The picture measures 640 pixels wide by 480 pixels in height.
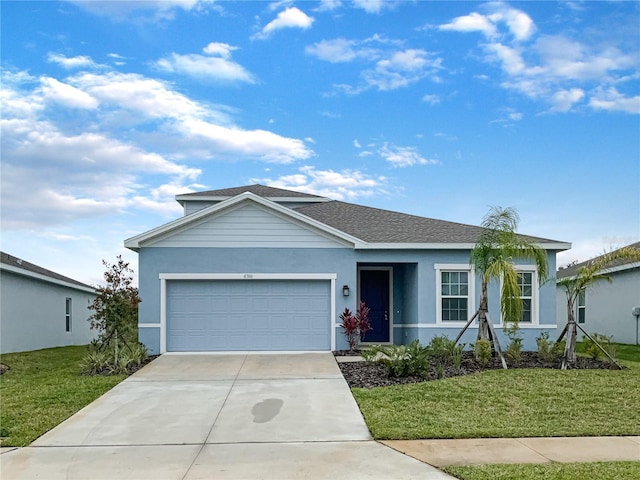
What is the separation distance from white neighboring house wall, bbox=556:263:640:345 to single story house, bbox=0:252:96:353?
1873 cm

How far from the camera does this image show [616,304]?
72.9 ft

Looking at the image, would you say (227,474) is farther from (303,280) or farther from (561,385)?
(303,280)

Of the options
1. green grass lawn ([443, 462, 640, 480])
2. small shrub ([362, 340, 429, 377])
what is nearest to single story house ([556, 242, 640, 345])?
small shrub ([362, 340, 429, 377])

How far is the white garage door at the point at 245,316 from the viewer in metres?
16.4

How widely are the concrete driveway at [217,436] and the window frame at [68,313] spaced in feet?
44.2

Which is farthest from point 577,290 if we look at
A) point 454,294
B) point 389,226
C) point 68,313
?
point 68,313

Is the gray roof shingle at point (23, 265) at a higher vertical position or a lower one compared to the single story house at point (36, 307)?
higher

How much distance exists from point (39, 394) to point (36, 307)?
35.8 ft

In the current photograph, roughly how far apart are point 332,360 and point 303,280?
284 centimetres

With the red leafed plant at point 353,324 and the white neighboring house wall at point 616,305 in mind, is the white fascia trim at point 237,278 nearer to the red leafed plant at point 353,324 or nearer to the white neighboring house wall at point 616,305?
the red leafed plant at point 353,324

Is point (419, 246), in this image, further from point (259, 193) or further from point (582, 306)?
point (582, 306)

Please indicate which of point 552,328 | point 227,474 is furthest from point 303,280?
point 227,474

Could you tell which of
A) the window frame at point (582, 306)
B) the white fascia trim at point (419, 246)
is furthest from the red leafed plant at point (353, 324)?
the window frame at point (582, 306)

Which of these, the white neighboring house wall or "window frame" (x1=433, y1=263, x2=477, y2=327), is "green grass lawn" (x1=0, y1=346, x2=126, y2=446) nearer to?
"window frame" (x1=433, y1=263, x2=477, y2=327)
